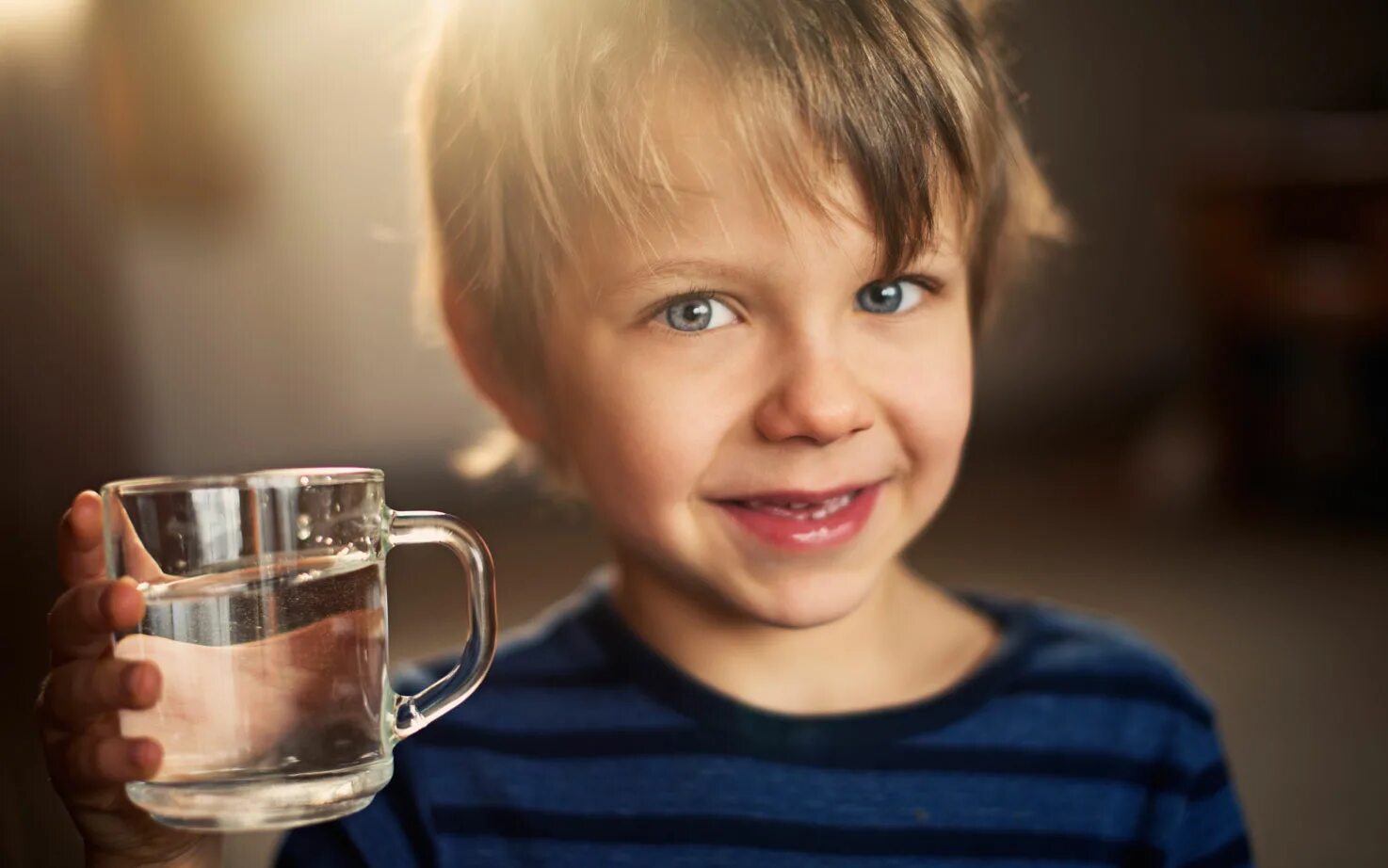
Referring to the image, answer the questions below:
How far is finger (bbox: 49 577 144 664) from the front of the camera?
0.56 meters

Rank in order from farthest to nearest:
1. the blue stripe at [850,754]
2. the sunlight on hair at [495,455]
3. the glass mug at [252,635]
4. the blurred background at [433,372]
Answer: the blurred background at [433,372]
the sunlight on hair at [495,455]
the blue stripe at [850,754]
the glass mug at [252,635]

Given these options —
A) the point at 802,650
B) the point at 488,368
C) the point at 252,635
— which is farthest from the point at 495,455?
the point at 252,635

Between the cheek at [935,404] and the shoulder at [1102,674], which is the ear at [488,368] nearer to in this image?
the cheek at [935,404]

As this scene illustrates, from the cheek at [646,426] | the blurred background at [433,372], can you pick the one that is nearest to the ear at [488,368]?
the cheek at [646,426]

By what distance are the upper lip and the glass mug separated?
234mm

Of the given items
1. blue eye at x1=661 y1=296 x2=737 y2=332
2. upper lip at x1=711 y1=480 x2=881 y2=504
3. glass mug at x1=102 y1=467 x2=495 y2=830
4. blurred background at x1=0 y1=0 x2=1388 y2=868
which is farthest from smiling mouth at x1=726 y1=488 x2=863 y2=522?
blurred background at x1=0 y1=0 x2=1388 y2=868

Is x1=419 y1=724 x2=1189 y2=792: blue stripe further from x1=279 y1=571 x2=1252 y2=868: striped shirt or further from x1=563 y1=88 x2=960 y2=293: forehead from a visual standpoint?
x1=563 y1=88 x2=960 y2=293: forehead

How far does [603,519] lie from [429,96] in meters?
0.31

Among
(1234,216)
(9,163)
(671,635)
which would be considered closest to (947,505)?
(1234,216)

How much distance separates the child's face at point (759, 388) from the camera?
73 cm

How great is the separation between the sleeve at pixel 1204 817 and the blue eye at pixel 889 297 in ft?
1.10

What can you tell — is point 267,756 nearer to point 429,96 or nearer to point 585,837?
point 585,837

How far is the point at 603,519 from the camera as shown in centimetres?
84

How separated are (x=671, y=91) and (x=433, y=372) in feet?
8.99
